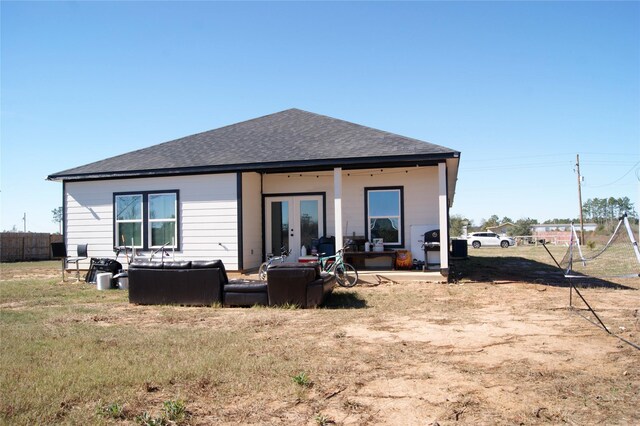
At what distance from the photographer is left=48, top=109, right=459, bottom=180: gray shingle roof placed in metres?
11.6

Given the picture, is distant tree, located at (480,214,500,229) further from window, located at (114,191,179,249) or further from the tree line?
window, located at (114,191,179,249)

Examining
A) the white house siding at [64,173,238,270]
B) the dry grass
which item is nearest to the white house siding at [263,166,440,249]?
the white house siding at [64,173,238,270]

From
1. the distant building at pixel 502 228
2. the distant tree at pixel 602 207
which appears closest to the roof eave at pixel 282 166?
the distant building at pixel 502 228

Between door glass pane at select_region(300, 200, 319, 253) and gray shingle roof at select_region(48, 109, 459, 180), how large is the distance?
→ 66.3 inches

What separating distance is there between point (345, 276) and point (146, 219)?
19.8 feet

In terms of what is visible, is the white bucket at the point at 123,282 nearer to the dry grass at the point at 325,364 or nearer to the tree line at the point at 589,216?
the dry grass at the point at 325,364

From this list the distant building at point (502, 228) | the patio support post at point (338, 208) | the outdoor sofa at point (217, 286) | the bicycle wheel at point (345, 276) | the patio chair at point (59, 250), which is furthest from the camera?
the distant building at point (502, 228)

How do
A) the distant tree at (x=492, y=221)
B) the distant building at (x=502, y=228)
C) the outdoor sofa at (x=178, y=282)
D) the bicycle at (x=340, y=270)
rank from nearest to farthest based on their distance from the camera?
the outdoor sofa at (x=178, y=282) < the bicycle at (x=340, y=270) < the distant building at (x=502, y=228) < the distant tree at (x=492, y=221)

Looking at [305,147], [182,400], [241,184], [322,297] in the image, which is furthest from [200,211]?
[182,400]

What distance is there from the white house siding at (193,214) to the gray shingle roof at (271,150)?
1.36 ft

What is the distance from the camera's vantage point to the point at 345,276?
36.2ft

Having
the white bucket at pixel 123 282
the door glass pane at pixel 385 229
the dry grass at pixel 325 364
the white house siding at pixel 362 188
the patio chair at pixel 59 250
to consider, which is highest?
the white house siding at pixel 362 188

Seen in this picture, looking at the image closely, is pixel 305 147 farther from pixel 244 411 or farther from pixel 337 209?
pixel 244 411

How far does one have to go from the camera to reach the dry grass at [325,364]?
11.6ft
